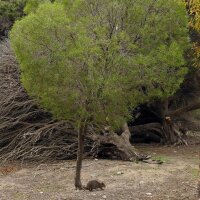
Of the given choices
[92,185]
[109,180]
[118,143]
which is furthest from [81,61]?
[118,143]

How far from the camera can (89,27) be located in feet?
27.3

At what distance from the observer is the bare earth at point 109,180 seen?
9.82 meters

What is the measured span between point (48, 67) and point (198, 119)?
1434cm

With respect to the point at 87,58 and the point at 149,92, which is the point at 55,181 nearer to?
the point at 149,92

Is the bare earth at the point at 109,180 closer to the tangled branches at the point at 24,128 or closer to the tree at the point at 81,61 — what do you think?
the tangled branches at the point at 24,128

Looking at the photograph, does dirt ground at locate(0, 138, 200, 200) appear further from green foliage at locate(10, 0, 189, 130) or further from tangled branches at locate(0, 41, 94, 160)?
green foliage at locate(10, 0, 189, 130)

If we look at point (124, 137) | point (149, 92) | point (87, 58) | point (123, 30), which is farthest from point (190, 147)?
point (87, 58)

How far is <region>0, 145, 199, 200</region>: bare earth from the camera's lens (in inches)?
387

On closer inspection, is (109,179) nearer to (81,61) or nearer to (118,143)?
(118,143)

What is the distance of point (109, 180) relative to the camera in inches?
438

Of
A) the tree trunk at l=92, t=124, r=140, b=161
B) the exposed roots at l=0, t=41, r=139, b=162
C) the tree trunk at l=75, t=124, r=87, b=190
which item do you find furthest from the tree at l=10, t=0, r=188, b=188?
the exposed roots at l=0, t=41, r=139, b=162

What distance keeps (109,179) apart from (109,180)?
102mm

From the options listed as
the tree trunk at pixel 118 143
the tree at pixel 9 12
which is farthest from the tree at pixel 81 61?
the tree at pixel 9 12

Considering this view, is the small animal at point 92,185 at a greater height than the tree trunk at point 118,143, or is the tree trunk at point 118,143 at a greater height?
the tree trunk at point 118,143
